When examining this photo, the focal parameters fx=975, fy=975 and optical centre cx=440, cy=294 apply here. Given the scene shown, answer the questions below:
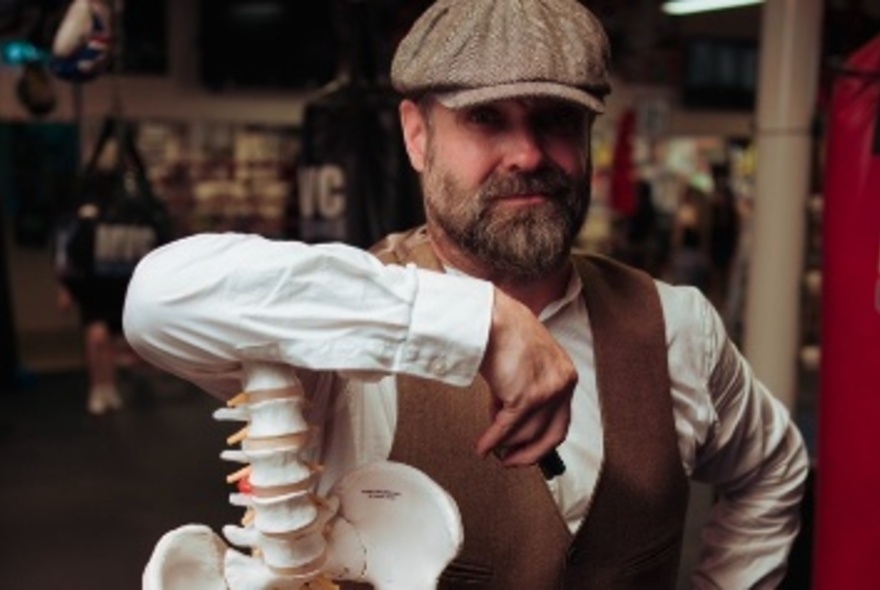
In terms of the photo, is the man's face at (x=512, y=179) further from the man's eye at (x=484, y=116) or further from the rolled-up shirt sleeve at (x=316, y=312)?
the rolled-up shirt sleeve at (x=316, y=312)

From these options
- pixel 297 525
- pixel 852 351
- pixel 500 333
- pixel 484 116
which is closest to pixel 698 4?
pixel 852 351

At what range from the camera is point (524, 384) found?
797mm

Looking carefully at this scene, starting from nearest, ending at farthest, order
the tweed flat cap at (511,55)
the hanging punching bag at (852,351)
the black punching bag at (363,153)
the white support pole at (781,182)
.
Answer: the tweed flat cap at (511,55)
the hanging punching bag at (852,351)
the white support pole at (781,182)
the black punching bag at (363,153)

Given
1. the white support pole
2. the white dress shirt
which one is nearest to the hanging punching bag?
the white support pole

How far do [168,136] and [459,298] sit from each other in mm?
7572

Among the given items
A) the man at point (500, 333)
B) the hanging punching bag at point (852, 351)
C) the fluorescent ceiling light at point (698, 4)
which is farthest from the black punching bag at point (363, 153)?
the fluorescent ceiling light at point (698, 4)

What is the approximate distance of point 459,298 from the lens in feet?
2.65

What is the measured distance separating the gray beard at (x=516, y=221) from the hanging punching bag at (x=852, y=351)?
978 mm

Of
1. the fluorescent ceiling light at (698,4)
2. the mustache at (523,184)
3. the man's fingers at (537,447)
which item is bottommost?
the man's fingers at (537,447)

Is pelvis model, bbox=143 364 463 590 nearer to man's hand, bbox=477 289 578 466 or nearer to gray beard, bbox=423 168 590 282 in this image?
man's hand, bbox=477 289 578 466

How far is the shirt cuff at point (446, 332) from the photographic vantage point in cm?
80

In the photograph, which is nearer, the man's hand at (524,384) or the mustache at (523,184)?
the man's hand at (524,384)

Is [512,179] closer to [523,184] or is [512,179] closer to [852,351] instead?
[523,184]

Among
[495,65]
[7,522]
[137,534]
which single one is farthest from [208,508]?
[495,65]
